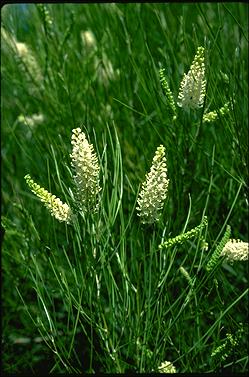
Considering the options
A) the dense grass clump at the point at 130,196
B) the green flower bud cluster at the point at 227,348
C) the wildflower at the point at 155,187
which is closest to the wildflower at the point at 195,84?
the dense grass clump at the point at 130,196

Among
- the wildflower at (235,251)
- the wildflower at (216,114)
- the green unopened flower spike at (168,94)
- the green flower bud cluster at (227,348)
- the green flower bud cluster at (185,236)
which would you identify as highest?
the green unopened flower spike at (168,94)

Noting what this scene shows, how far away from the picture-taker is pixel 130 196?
3.65 feet

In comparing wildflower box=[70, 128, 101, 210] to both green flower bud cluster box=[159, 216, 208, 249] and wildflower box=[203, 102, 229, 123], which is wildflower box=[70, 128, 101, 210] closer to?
green flower bud cluster box=[159, 216, 208, 249]

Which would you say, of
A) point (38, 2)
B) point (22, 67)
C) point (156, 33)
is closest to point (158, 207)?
point (38, 2)

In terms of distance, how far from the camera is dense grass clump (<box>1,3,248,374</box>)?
737mm

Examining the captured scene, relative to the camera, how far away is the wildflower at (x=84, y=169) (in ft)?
2.23

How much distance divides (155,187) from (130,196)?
1.39 ft

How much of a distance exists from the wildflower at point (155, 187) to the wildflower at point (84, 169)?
0.05 metres

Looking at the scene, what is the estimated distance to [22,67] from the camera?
132 centimetres

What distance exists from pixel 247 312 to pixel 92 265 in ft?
1.12

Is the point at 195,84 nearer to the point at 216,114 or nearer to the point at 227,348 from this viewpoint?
the point at 216,114

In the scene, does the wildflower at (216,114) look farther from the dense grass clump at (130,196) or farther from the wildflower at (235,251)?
the wildflower at (235,251)

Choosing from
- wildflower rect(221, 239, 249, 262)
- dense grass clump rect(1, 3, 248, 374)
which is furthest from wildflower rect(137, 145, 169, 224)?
wildflower rect(221, 239, 249, 262)

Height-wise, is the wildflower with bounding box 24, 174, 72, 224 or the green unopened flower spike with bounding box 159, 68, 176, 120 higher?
the green unopened flower spike with bounding box 159, 68, 176, 120
